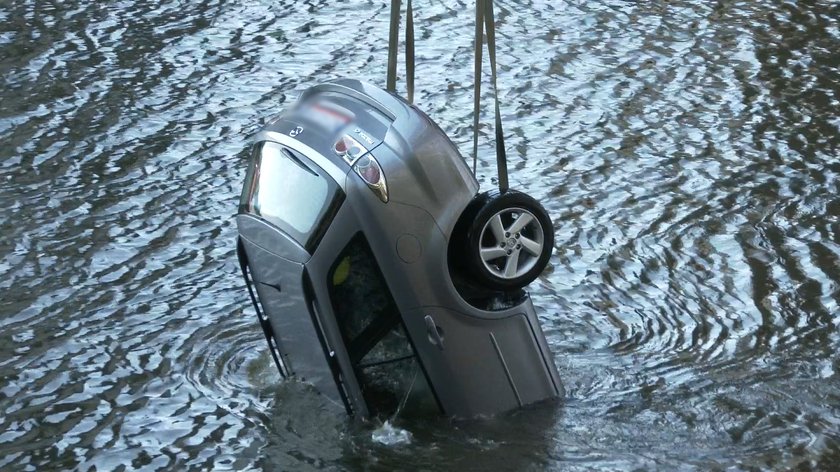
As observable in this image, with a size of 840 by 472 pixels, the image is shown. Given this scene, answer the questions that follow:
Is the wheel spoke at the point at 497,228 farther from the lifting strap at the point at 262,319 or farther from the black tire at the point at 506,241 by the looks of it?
the lifting strap at the point at 262,319

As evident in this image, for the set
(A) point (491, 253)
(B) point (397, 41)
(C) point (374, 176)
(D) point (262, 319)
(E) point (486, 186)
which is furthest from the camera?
(E) point (486, 186)

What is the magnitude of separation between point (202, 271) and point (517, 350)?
241cm

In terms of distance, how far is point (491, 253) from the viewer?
211 inches

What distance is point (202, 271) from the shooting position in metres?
7.34

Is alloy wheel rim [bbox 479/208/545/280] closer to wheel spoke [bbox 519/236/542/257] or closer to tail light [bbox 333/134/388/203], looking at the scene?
wheel spoke [bbox 519/236/542/257]

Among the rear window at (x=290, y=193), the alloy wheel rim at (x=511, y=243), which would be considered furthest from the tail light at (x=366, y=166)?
the alloy wheel rim at (x=511, y=243)

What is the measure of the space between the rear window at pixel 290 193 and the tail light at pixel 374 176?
118 mm

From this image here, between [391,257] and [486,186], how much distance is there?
324cm

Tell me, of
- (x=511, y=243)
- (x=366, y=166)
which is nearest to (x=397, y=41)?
(x=366, y=166)

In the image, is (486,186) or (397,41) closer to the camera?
(397,41)

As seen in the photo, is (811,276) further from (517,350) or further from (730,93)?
(730,93)

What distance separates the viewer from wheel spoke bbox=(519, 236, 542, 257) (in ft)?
17.9

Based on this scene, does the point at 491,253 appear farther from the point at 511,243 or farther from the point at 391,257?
the point at 391,257

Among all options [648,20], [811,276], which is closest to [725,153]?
[811,276]
